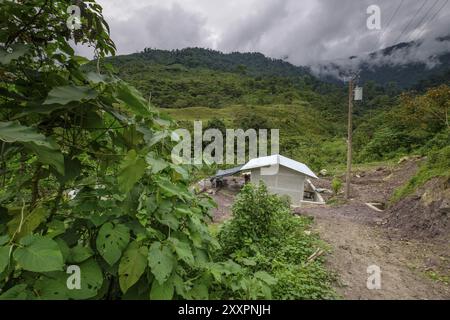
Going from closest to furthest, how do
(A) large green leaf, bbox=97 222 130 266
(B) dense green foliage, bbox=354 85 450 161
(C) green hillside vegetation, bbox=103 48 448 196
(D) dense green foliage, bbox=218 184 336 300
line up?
(A) large green leaf, bbox=97 222 130 266 → (D) dense green foliage, bbox=218 184 336 300 → (B) dense green foliage, bbox=354 85 450 161 → (C) green hillside vegetation, bbox=103 48 448 196

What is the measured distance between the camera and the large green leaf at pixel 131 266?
1127 millimetres

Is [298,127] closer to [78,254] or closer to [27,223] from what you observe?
[78,254]

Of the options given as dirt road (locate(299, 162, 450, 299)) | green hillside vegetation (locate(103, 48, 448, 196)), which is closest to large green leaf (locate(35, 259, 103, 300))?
green hillside vegetation (locate(103, 48, 448, 196))

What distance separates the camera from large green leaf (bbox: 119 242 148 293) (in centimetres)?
113

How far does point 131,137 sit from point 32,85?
45cm

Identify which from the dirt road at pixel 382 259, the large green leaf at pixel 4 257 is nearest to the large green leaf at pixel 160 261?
the large green leaf at pixel 4 257

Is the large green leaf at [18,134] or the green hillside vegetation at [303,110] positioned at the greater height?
the green hillside vegetation at [303,110]

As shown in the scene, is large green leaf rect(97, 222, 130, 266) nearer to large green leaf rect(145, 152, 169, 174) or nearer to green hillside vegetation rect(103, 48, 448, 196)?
large green leaf rect(145, 152, 169, 174)

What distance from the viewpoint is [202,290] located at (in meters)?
1.48

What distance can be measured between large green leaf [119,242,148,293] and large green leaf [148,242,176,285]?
0.09ft

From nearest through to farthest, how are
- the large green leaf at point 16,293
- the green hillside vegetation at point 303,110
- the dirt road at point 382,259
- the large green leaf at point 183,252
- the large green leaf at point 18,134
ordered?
the large green leaf at point 18,134, the large green leaf at point 16,293, the large green leaf at point 183,252, the dirt road at point 382,259, the green hillside vegetation at point 303,110

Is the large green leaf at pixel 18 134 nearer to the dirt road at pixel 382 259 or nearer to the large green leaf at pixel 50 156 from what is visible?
the large green leaf at pixel 50 156

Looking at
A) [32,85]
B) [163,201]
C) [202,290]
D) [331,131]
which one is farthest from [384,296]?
[331,131]

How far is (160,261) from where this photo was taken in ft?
3.86
